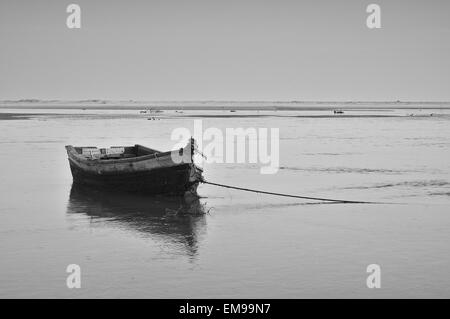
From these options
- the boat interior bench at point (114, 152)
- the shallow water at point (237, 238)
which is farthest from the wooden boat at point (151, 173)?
the boat interior bench at point (114, 152)

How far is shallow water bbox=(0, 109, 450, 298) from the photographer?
1194cm

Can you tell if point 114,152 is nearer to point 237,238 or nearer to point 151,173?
point 151,173

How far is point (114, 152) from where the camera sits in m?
26.2

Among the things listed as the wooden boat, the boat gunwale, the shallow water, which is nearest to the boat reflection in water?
the shallow water

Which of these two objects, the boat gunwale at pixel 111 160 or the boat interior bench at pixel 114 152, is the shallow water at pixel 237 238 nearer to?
the boat gunwale at pixel 111 160

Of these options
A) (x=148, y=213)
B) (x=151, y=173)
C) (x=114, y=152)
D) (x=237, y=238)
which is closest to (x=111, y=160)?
(x=151, y=173)

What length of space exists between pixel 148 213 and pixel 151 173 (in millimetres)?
2571

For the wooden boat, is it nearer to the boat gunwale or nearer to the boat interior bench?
the boat gunwale

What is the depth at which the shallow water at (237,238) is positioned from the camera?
39.2ft

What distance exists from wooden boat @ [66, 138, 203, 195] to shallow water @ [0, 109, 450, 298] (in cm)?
52

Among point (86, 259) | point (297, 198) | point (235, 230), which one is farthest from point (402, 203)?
point (86, 259)

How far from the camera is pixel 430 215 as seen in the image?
1802cm
